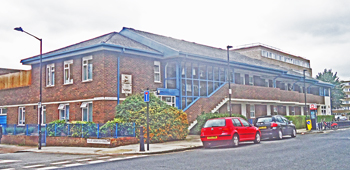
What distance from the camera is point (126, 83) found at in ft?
82.8

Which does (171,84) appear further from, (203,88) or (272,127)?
(272,127)

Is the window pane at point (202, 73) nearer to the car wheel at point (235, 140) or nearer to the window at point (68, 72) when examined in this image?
the window at point (68, 72)

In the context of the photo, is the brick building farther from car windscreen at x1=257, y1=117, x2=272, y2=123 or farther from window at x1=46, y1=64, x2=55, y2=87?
car windscreen at x1=257, y1=117, x2=272, y2=123

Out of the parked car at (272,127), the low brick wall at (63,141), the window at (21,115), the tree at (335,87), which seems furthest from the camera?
the tree at (335,87)

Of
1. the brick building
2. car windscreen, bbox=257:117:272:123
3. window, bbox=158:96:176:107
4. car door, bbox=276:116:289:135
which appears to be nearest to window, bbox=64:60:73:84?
the brick building

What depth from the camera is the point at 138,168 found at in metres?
10.9

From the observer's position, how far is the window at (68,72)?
2677 centimetres

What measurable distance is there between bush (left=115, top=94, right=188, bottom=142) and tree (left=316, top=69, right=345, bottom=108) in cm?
6592

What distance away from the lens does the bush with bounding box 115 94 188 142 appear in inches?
816

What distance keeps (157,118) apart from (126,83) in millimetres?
5267

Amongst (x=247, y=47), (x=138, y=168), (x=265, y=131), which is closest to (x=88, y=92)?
(x=265, y=131)

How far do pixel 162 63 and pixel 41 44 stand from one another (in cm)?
973

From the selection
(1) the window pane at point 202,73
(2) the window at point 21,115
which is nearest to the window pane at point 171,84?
(1) the window pane at point 202,73

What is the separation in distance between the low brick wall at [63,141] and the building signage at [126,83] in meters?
5.40
